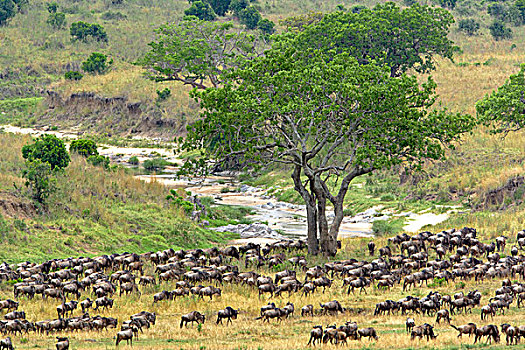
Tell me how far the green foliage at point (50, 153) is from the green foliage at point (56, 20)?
3497 inches

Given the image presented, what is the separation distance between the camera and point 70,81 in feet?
341

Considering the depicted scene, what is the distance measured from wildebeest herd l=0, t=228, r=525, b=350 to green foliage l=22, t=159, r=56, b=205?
9.73m

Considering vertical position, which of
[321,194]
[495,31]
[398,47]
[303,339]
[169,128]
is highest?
[495,31]

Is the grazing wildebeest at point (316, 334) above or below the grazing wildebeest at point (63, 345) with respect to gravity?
below

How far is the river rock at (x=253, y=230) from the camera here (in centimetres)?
4391

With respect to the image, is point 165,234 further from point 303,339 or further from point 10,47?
point 10,47

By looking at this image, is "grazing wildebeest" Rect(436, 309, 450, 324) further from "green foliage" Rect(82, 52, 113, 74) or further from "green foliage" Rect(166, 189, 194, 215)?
"green foliage" Rect(82, 52, 113, 74)

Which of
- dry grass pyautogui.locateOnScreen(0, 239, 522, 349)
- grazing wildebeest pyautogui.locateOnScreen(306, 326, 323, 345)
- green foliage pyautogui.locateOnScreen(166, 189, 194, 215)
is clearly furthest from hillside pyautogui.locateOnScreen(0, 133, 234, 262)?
grazing wildebeest pyautogui.locateOnScreen(306, 326, 323, 345)

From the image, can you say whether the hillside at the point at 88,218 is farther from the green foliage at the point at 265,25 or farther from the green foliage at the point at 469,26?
the green foliage at the point at 469,26

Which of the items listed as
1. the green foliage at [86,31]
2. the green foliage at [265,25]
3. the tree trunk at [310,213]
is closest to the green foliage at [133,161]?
the tree trunk at [310,213]

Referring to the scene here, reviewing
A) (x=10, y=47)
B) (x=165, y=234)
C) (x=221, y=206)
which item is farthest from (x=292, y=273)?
(x=10, y=47)

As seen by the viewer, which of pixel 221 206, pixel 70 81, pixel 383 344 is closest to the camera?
pixel 383 344

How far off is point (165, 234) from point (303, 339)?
22160 mm

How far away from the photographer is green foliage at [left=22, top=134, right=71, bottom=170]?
43562mm
